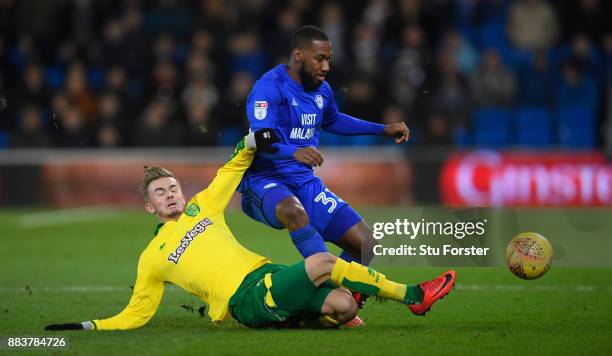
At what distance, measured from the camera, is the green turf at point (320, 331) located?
6.79 meters

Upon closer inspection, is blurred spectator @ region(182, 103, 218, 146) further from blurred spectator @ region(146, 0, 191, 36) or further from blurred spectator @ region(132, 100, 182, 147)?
blurred spectator @ region(146, 0, 191, 36)

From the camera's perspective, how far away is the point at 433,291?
7109mm

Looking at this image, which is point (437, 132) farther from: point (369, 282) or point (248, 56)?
point (369, 282)

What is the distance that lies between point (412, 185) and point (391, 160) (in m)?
0.48

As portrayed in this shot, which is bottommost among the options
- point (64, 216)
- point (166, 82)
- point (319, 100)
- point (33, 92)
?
point (64, 216)

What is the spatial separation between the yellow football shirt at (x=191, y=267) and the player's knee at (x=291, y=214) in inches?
15.1

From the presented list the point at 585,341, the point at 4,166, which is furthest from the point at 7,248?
the point at 585,341

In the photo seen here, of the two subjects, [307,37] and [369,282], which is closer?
[369,282]

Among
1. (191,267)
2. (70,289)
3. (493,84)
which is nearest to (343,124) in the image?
(191,267)

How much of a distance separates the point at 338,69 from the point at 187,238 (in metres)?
10.2

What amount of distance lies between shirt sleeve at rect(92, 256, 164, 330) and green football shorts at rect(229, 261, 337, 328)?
1.73 feet

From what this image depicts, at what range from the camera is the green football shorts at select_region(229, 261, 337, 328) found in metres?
6.98

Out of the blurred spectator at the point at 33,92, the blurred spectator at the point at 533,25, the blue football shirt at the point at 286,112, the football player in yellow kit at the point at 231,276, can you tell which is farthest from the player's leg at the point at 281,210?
the blurred spectator at the point at 533,25

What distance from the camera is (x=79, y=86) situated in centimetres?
1830
